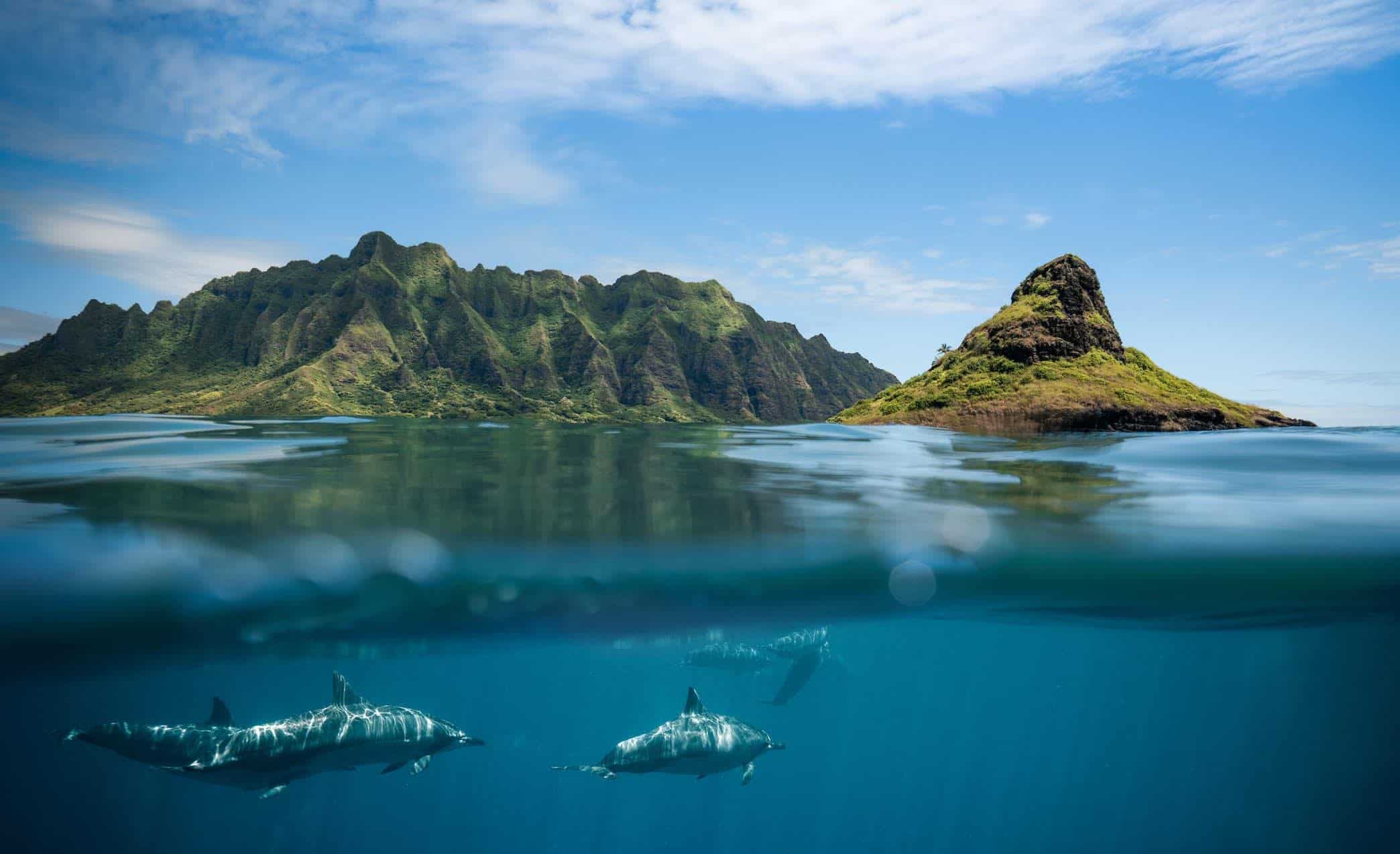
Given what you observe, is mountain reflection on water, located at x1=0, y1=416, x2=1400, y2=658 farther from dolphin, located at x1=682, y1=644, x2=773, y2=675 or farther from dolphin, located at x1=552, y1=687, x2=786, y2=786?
dolphin, located at x1=682, y1=644, x2=773, y2=675

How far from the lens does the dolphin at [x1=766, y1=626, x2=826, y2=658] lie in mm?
15305

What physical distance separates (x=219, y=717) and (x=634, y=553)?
6.64 m

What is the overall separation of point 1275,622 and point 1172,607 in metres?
3.54

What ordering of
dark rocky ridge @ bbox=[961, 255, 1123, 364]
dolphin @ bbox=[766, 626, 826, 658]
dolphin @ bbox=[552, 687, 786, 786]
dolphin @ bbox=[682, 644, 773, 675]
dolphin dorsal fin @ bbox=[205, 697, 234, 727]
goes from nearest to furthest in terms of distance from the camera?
1. dolphin dorsal fin @ bbox=[205, 697, 234, 727]
2. dolphin @ bbox=[552, 687, 786, 786]
3. dolphin @ bbox=[766, 626, 826, 658]
4. dolphin @ bbox=[682, 644, 773, 675]
5. dark rocky ridge @ bbox=[961, 255, 1123, 364]

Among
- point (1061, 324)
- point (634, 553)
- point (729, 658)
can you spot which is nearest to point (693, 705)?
point (729, 658)

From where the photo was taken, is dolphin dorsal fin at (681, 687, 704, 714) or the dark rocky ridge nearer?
dolphin dorsal fin at (681, 687, 704, 714)

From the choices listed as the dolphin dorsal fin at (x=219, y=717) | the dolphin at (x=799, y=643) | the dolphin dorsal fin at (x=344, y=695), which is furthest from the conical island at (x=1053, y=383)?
the dolphin dorsal fin at (x=219, y=717)

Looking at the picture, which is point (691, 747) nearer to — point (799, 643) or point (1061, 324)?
point (799, 643)

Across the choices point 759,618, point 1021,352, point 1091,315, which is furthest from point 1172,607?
point 1091,315

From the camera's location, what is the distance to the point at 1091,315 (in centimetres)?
7362

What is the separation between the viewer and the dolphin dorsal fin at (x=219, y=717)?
9.86 m

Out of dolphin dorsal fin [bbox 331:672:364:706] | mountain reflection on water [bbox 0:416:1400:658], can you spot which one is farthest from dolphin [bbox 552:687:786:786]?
dolphin dorsal fin [bbox 331:672:364:706]

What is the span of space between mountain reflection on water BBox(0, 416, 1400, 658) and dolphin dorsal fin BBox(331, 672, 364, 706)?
1321mm

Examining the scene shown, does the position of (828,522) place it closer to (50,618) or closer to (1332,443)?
(50,618)
